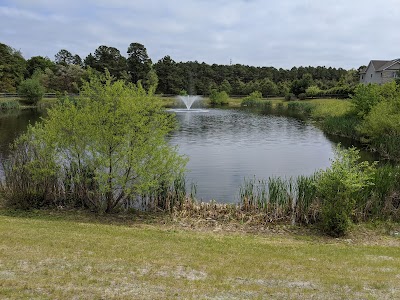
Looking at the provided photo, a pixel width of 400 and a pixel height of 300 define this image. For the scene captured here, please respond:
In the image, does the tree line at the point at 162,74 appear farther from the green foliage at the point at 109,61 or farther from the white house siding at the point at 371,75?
the white house siding at the point at 371,75

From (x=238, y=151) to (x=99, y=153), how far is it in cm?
1857

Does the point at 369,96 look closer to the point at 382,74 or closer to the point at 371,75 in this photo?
the point at 382,74

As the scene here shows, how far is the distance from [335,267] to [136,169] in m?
8.06

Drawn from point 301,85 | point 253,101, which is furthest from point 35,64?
point 301,85

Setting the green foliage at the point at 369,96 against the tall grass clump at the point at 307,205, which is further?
the green foliage at the point at 369,96

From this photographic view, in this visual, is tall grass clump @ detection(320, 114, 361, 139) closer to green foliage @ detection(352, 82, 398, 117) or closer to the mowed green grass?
green foliage @ detection(352, 82, 398, 117)

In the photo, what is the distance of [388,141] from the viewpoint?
100ft

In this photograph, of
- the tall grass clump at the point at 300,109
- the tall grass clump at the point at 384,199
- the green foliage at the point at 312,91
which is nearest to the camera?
the tall grass clump at the point at 384,199

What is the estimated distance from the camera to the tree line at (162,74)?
3578 inches

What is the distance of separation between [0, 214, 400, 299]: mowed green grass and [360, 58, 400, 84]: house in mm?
80342

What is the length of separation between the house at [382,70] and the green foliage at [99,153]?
256 ft

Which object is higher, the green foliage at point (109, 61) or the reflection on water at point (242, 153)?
the green foliage at point (109, 61)

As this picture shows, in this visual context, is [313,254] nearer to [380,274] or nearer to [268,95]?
[380,274]

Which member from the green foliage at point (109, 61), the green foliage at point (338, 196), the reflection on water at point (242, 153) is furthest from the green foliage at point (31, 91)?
the green foliage at point (338, 196)
